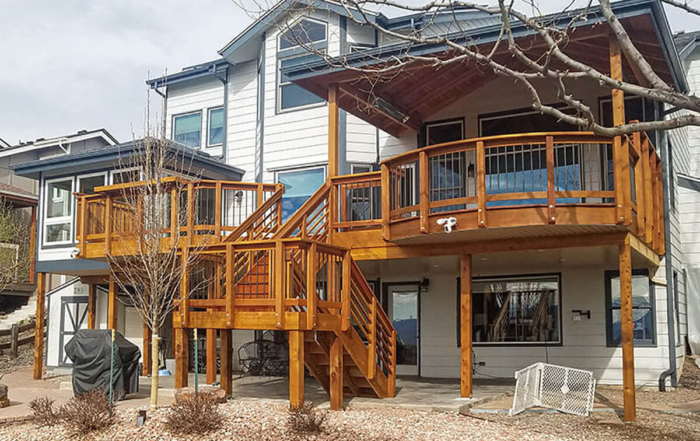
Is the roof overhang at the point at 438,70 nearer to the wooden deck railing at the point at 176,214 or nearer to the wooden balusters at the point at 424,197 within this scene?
the wooden balusters at the point at 424,197

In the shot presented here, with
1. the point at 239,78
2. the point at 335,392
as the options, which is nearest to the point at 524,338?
the point at 335,392

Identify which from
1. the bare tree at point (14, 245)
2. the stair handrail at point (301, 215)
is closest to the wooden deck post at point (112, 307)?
the bare tree at point (14, 245)

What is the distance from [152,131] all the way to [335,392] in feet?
17.0

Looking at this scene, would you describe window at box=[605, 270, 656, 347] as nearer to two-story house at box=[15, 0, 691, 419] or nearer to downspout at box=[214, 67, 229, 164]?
two-story house at box=[15, 0, 691, 419]

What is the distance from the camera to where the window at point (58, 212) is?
17.5m

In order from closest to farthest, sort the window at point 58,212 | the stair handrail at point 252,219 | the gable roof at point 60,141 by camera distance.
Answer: the stair handrail at point 252,219 < the window at point 58,212 < the gable roof at point 60,141

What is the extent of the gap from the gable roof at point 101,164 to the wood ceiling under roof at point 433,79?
4.61 metres

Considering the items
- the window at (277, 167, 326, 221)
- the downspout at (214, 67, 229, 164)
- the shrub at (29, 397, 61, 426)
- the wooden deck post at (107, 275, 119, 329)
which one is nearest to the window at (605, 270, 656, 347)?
the window at (277, 167, 326, 221)

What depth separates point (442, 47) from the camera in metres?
11.4

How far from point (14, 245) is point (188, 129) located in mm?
9671

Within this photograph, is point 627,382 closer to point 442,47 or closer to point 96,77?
point 442,47

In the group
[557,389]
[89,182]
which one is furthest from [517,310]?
[89,182]

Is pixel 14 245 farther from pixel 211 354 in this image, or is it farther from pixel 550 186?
pixel 550 186

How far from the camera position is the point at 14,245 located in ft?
81.4
